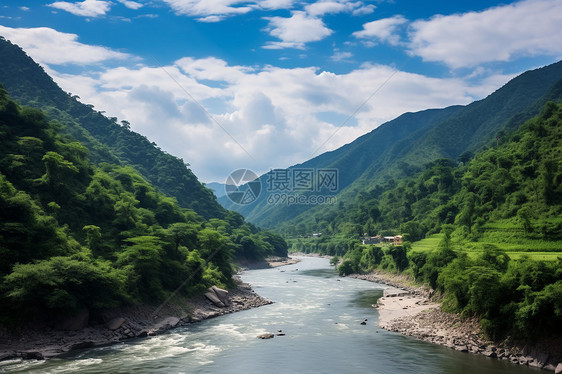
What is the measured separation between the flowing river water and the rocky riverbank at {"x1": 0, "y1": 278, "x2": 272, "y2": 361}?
130cm

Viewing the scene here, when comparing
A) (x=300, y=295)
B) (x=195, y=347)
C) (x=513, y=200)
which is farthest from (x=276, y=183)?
(x=195, y=347)

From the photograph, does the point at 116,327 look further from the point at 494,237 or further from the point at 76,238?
the point at 494,237

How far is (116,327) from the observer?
34938 millimetres

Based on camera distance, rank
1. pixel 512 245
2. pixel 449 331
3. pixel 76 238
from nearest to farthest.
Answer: pixel 449 331
pixel 76 238
pixel 512 245

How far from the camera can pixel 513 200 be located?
6069 centimetres

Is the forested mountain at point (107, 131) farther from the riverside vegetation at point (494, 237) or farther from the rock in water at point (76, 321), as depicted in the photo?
the rock in water at point (76, 321)

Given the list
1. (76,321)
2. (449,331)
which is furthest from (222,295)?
(449,331)

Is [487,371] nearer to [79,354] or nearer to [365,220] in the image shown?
[79,354]

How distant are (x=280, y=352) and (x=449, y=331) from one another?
14.6 metres

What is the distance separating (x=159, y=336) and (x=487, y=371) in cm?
2620

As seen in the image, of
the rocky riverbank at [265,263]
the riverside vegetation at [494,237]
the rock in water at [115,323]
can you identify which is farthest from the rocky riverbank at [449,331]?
the rocky riverbank at [265,263]

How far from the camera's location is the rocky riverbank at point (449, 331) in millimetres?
25875

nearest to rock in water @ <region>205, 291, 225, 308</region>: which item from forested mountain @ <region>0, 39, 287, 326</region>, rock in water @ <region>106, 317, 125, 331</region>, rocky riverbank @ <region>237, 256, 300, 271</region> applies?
forested mountain @ <region>0, 39, 287, 326</region>

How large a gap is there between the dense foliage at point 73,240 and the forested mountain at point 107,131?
5378 centimetres
